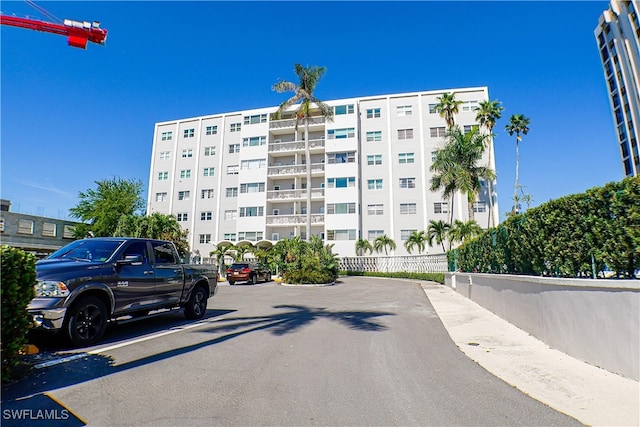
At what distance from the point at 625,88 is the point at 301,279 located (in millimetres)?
51676

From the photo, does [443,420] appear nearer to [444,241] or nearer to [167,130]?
[444,241]

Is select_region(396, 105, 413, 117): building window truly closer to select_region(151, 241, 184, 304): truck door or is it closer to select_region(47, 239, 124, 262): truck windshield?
select_region(151, 241, 184, 304): truck door

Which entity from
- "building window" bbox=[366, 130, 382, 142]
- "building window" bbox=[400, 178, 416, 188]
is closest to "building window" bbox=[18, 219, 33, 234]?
"building window" bbox=[366, 130, 382, 142]

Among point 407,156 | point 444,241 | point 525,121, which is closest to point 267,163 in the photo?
point 407,156

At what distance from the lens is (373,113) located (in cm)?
4266

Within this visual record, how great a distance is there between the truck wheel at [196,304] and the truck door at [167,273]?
627 millimetres

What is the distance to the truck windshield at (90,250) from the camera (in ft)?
22.4

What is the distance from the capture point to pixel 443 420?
3.59 meters

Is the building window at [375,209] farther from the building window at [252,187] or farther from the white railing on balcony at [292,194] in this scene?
the building window at [252,187]

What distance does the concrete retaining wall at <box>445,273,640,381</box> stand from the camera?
4699mm

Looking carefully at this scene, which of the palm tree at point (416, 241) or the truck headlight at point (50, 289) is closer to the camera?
the truck headlight at point (50, 289)

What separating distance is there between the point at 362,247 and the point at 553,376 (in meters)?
32.9

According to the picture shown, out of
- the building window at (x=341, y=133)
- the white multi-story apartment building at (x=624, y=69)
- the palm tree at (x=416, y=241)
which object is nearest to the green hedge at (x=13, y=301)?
the palm tree at (x=416, y=241)

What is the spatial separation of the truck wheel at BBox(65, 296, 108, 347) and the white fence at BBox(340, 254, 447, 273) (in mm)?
27483
